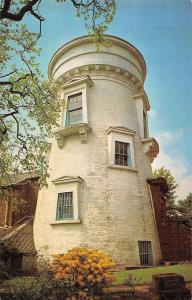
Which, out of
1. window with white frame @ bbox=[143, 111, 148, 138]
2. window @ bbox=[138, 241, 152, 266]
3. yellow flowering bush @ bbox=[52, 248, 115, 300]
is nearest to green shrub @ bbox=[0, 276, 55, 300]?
yellow flowering bush @ bbox=[52, 248, 115, 300]

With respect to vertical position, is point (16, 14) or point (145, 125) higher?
point (145, 125)

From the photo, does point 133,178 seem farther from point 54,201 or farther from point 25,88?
point 25,88

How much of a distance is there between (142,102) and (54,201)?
778cm

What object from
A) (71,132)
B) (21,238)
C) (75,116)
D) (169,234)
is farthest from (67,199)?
(169,234)

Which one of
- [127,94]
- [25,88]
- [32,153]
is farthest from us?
[127,94]

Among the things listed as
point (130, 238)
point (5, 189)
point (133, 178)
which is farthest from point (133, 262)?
point (5, 189)

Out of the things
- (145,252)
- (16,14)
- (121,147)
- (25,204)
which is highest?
(16,14)

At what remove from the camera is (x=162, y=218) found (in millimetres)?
14852

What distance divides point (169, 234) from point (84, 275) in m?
8.27

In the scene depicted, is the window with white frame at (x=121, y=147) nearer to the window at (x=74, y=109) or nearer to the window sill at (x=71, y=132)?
the window sill at (x=71, y=132)

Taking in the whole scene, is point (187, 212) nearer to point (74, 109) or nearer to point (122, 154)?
point (122, 154)

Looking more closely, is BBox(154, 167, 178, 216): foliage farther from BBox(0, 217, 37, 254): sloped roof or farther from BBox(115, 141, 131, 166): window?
BBox(0, 217, 37, 254): sloped roof

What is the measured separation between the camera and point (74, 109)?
53.6 ft

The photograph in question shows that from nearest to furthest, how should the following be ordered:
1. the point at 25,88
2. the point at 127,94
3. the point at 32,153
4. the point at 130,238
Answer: the point at 25,88 → the point at 32,153 → the point at 130,238 → the point at 127,94
